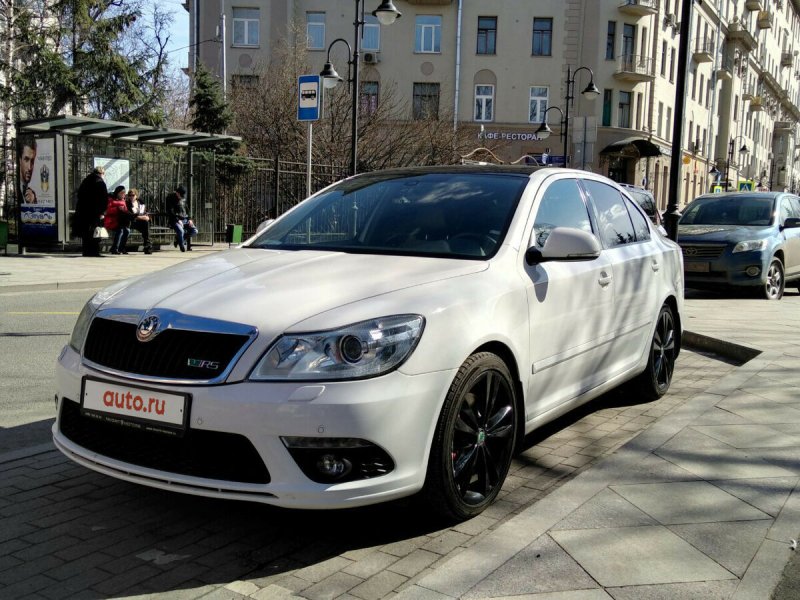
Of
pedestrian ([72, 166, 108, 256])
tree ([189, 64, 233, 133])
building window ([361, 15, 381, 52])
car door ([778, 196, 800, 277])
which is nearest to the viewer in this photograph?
car door ([778, 196, 800, 277])

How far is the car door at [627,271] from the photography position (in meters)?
5.13

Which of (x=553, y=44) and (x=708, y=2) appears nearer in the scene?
(x=553, y=44)

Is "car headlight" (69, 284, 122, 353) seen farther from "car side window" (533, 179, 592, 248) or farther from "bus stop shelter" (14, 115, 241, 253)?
"bus stop shelter" (14, 115, 241, 253)

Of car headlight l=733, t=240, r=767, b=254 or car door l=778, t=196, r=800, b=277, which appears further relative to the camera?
car door l=778, t=196, r=800, b=277

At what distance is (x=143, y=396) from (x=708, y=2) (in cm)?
6241

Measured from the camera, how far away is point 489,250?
159 inches

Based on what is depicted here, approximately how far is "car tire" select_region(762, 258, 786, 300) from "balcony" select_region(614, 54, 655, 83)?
33.6 m

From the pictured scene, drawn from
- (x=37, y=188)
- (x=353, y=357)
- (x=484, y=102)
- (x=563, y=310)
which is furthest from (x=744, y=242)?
(x=484, y=102)

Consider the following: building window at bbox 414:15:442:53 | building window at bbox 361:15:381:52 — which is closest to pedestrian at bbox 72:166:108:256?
building window at bbox 361:15:381:52

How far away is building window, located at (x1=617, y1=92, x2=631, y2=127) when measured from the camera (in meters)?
45.1

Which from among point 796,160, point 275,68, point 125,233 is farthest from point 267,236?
point 796,160

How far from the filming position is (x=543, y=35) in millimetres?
44531

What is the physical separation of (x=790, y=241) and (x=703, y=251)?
5.94 feet

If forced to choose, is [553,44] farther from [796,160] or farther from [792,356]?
[796,160]
